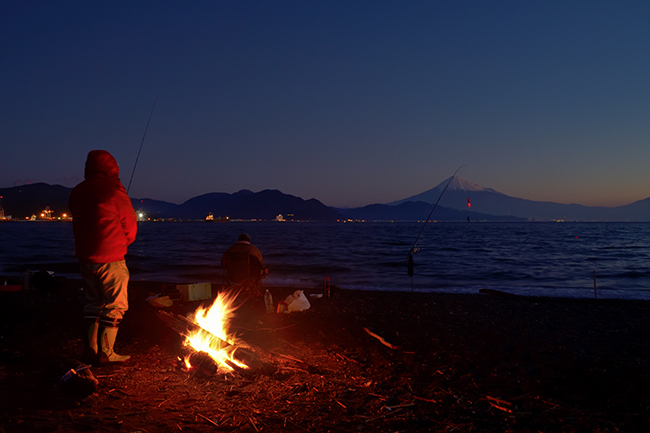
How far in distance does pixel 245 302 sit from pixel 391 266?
→ 17.3 metres

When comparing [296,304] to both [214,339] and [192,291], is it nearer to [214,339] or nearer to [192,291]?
[192,291]

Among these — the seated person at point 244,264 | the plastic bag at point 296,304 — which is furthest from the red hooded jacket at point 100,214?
the plastic bag at point 296,304

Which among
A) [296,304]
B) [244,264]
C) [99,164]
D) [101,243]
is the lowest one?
[296,304]

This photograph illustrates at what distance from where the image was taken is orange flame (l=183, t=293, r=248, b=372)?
4504 millimetres

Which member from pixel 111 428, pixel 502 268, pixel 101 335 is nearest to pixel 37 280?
pixel 101 335

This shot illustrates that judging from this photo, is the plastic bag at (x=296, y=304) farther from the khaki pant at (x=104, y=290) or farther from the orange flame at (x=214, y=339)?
the khaki pant at (x=104, y=290)

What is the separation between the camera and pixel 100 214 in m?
4.21

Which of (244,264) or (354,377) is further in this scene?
(244,264)

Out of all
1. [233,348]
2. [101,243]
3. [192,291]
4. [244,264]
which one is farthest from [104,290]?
[192,291]

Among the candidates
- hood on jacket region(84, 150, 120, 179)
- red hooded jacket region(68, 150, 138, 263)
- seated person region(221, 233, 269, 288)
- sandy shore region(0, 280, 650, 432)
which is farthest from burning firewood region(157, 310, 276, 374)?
hood on jacket region(84, 150, 120, 179)

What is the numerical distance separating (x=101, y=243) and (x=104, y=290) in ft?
1.67

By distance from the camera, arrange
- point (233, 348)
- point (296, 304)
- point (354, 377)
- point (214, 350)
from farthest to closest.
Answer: point (296, 304) < point (214, 350) < point (233, 348) < point (354, 377)

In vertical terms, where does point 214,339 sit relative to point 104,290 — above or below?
below

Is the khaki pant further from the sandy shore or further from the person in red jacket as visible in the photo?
the sandy shore
